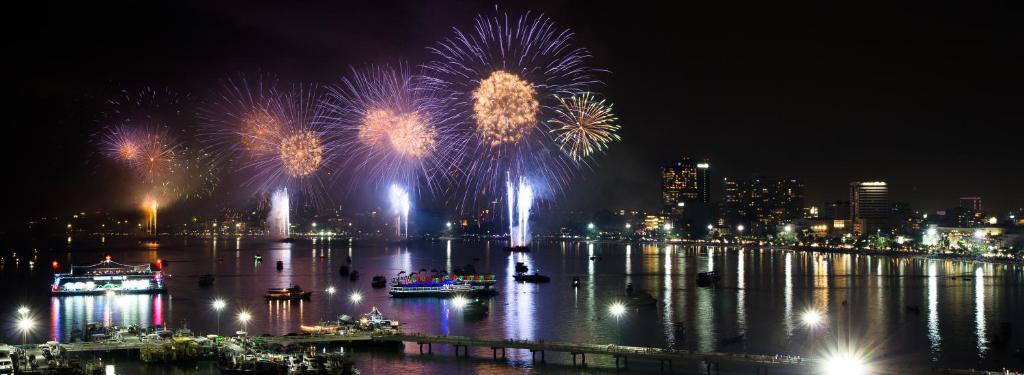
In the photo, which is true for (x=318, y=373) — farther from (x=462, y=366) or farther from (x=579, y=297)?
(x=579, y=297)

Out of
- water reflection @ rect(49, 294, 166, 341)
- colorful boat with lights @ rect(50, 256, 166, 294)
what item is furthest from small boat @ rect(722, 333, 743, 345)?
colorful boat with lights @ rect(50, 256, 166, 294)

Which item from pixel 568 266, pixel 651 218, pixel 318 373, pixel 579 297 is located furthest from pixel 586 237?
pixel 318 373

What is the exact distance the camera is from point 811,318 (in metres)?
37.7

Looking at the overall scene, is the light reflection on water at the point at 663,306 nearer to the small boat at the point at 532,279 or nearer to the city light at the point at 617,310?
the city light at the point at 617,310

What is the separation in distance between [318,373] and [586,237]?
14953 centimetres

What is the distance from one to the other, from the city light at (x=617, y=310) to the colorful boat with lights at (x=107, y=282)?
25749 mm

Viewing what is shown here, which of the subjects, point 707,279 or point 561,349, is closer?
point 561,349

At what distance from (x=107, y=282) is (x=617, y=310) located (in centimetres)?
2904

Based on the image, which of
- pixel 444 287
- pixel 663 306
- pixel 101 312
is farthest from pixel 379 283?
pixel 663 306

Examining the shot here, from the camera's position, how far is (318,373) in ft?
76.2

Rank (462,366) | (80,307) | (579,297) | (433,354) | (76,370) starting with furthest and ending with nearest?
(579,297) < (80,307) < (433,354) < (462,366) < (76,370)

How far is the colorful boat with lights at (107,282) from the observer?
162 feet

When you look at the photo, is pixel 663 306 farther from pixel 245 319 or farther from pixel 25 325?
pixel 25 325

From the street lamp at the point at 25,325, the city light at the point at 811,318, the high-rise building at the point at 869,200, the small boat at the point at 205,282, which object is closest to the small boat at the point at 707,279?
the city light at the point at 811,318
